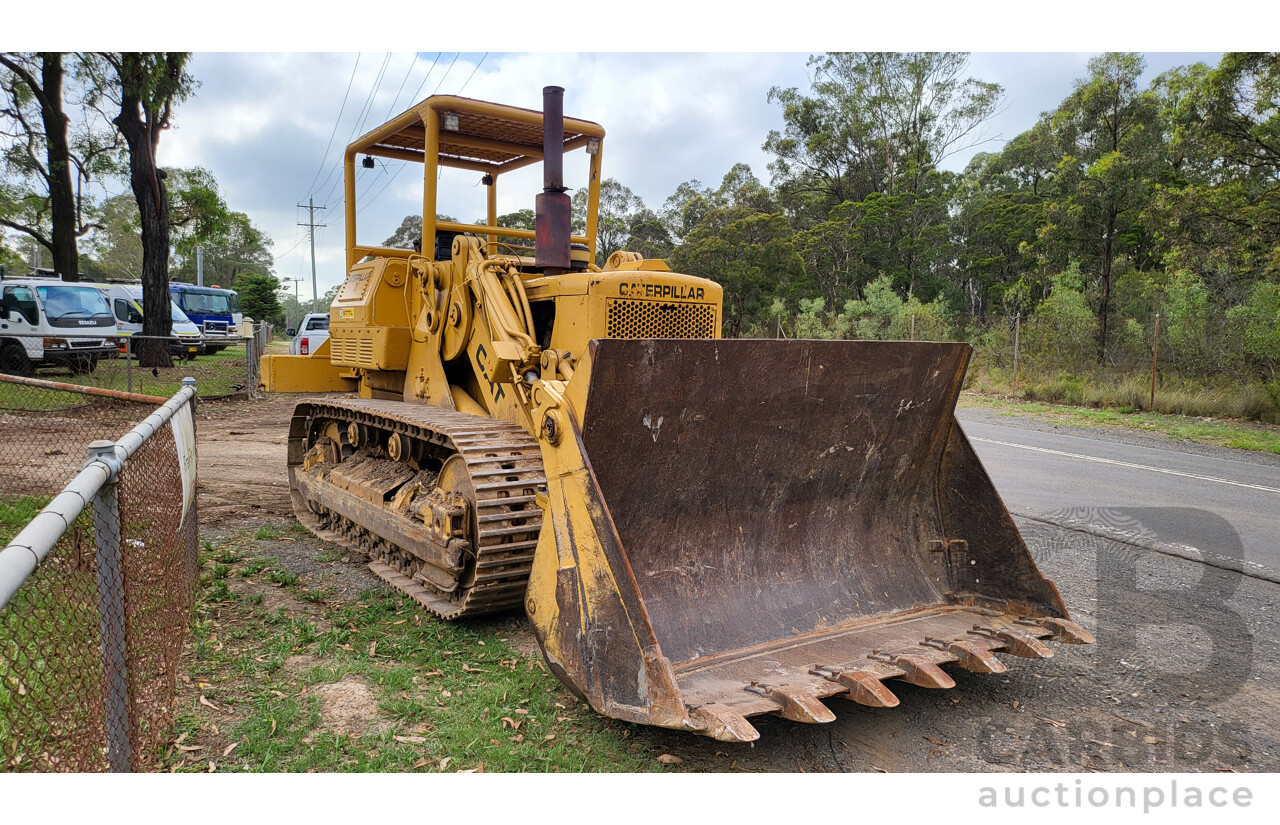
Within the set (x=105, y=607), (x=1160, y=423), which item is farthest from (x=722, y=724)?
(x=1160, y=423)

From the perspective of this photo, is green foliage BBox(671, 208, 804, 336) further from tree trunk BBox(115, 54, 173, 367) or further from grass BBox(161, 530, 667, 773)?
grass BBox(161, 530, 667, 773)

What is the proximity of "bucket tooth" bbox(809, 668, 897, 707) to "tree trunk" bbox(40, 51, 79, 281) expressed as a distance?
2300 cm

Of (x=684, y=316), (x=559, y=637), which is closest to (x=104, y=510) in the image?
(x=559, y=637)

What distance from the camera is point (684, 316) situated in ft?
15.5

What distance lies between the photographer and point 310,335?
2067 cm

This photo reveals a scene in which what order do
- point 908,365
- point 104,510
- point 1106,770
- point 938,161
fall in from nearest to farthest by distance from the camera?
point 104,510 → point 1106,770 → point 908,365 → point 938,161

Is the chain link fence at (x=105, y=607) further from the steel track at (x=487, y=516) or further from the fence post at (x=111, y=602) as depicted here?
the steel track at (x=487, y=516)

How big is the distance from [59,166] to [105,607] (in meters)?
22.0

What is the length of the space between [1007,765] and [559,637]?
1667 millimetres

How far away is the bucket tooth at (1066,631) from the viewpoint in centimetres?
367

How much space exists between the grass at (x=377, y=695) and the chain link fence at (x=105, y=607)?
0.20 m

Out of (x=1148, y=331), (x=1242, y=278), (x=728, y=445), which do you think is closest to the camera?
(x=728, y=445)

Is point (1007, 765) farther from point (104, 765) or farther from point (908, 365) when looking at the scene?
point (104, 765)

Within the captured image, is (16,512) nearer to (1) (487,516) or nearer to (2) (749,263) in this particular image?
(1) (487,516)
